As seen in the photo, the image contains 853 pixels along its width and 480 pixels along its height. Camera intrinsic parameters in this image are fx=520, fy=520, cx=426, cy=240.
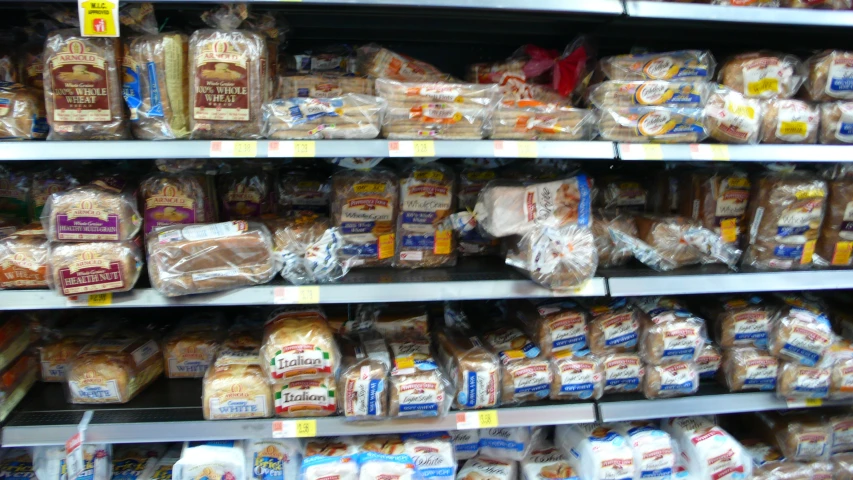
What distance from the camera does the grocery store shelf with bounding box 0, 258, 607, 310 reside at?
1.43 m

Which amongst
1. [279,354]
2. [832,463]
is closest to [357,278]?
[279,354]

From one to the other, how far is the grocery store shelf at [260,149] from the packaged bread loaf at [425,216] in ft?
0.71

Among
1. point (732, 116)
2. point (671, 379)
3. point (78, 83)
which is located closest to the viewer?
point (78, 83)

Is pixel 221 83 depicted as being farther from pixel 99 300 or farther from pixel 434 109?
pixel 99 300

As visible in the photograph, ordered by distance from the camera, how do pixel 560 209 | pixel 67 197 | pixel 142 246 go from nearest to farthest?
pixel 67 197
pixel 142 246
pixel 560 209

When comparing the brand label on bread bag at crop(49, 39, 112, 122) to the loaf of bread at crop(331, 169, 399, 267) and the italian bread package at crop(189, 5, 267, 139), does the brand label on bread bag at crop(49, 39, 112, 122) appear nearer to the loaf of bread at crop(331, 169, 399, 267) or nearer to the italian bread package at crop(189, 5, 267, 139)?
the italian bread package at crop(189, 5, 267, 139)

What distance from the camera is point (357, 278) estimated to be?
63.4 inches

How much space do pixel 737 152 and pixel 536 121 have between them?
0.64m

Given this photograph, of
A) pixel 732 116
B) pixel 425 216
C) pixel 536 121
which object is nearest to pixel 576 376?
pixel 425 216

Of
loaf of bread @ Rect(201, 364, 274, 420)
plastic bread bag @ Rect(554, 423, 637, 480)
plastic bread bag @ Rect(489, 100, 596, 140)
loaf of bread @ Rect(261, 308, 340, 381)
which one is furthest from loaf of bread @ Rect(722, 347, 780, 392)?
loaf of bread @ Rect(201, 364, 274, 420)

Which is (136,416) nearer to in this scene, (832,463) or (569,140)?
(569,140)

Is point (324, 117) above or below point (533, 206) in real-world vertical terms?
above

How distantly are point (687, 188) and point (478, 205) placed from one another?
80 centimetres

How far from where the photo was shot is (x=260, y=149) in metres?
1.40
